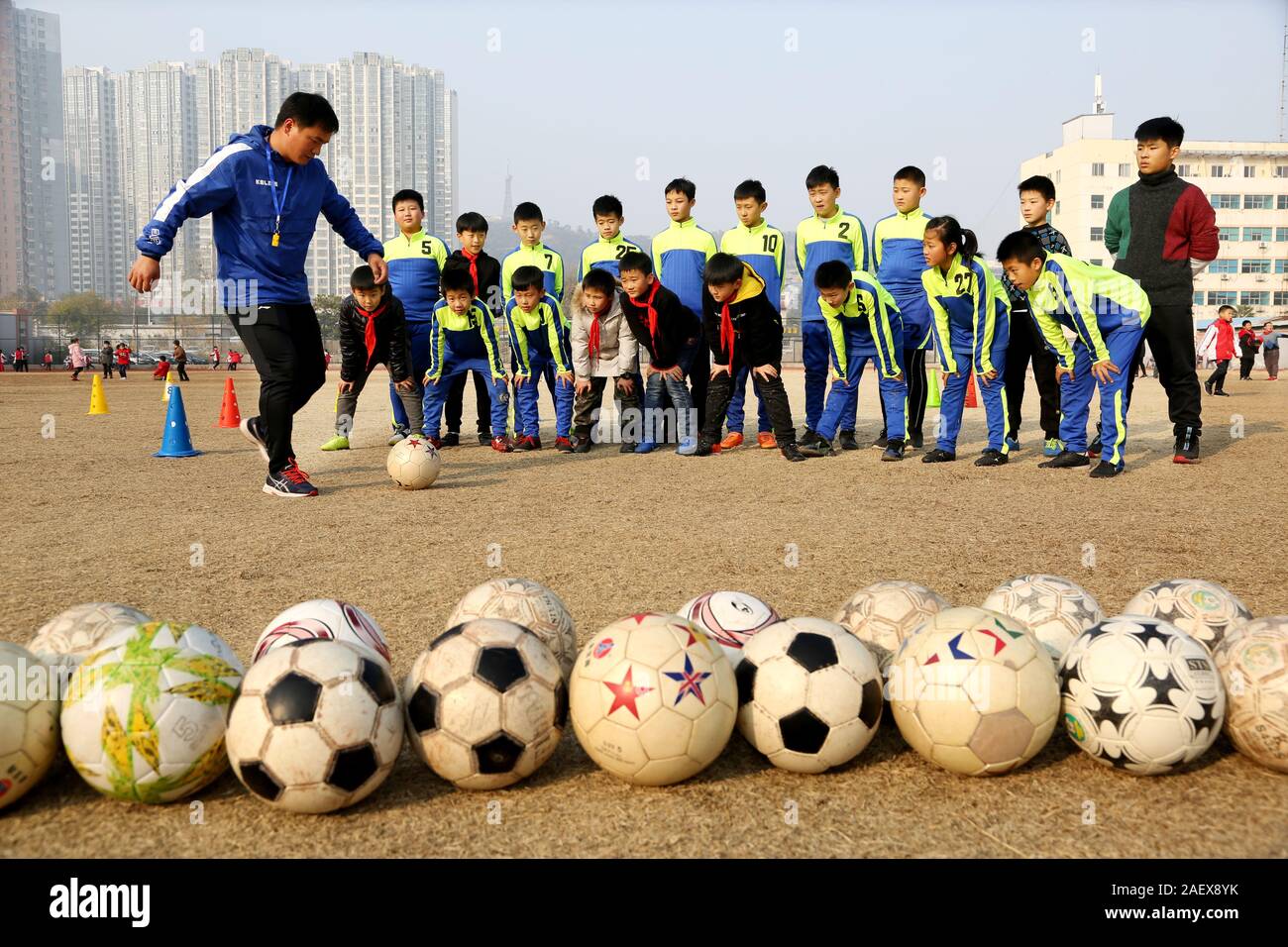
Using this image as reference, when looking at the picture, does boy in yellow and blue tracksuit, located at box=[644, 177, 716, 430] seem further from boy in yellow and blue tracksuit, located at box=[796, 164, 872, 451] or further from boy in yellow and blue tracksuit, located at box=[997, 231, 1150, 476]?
boy in yellow and blue tracksuit, located at box=[997, 231, 1150, 476]

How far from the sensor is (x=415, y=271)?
1055cm

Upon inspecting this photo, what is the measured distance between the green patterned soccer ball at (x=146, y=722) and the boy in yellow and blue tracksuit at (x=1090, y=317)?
7.12 m

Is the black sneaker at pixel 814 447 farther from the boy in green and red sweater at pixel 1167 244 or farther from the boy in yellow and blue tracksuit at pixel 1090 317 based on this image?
the boy in green and red sweater at pixel 1167 244

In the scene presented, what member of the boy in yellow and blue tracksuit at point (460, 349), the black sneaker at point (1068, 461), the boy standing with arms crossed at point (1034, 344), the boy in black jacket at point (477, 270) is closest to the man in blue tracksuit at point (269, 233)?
the boy in yellow and blue tracksuit at point (460, 349)

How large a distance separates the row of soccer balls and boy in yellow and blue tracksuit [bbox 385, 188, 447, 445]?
Answer: 7.99m

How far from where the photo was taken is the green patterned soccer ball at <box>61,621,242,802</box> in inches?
97.7

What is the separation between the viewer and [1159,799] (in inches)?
102

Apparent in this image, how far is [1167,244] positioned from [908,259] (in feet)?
8.07

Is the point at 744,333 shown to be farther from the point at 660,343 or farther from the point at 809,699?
the point at 809,699

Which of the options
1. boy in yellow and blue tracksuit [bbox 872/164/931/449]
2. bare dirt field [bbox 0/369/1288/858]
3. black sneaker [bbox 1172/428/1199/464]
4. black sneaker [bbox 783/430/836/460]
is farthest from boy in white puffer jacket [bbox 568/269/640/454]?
black sneaker [bbox 1172/428/1199/464]

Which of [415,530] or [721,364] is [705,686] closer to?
[415,530]

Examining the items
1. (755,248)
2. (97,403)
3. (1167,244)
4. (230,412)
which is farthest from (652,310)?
(97,403)

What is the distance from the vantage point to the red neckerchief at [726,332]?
9.22 metres
